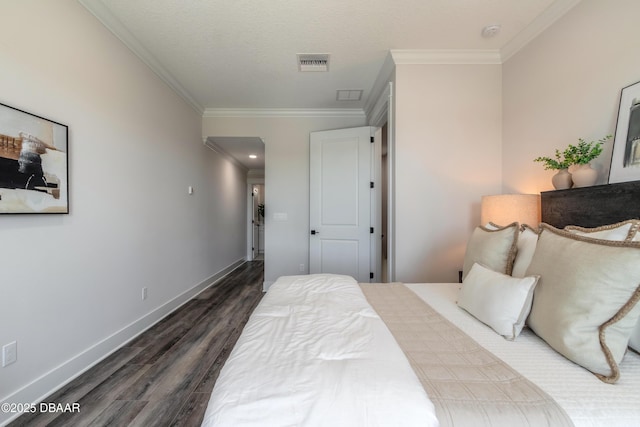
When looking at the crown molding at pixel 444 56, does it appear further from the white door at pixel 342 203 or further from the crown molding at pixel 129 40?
the crown molding at pixel 129 40

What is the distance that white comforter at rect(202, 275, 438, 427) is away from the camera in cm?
58

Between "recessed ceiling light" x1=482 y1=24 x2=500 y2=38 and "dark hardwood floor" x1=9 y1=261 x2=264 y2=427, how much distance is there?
3349mm

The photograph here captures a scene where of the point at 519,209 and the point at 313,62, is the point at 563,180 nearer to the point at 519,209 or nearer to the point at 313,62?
the point at 519,209

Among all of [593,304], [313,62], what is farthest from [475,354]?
[313,62]

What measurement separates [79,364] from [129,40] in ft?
Result: 8.33

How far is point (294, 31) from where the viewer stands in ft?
6.46

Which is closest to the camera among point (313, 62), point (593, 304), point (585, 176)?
point (593, 304)

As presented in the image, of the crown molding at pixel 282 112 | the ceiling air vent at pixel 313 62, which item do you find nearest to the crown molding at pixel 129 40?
the crown molding at pixel 282 112

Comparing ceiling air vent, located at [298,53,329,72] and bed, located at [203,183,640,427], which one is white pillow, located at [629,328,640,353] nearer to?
bed, located at [203,183,640,427]

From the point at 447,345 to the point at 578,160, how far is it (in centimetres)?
147

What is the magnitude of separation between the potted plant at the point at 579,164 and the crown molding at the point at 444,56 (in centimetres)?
120

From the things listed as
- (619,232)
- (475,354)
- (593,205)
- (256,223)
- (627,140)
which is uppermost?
(627,140)

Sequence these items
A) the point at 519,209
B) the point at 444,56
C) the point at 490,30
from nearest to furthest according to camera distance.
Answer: the point at 519,209, the point at 490,30, the point at 444,56

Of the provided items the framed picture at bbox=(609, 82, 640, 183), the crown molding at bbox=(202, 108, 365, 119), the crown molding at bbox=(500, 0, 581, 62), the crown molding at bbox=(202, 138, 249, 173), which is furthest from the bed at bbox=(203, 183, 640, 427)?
the crown molding at bbox=(202, 138, 249, 173)
